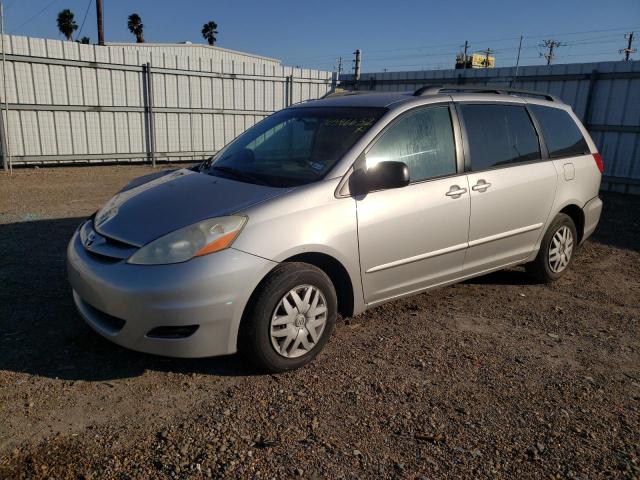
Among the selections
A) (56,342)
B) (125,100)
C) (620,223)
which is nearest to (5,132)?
(125,100)

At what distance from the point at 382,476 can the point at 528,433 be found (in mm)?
890

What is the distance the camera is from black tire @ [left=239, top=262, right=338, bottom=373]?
300cm

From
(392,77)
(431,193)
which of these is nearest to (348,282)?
(431,193)

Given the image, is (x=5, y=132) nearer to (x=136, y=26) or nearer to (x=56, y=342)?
(x=56, y=342)

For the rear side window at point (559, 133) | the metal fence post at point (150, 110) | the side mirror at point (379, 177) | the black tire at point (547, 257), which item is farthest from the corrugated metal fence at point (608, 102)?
the side mirror at point (379, 177)

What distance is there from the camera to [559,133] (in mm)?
Answer: 5008

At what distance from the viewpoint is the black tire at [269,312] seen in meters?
3.00

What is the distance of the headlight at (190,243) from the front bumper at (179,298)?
43mm

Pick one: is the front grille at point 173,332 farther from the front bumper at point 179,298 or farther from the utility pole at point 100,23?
the utility pole at point 100,23

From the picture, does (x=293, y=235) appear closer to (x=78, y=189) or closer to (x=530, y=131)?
(x=530, y=131)

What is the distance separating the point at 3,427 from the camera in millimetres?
2619

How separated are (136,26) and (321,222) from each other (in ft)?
170

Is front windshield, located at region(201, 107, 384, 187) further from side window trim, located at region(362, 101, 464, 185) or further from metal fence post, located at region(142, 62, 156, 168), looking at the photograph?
metal fence post, located at region(142, 62, 156, 168)

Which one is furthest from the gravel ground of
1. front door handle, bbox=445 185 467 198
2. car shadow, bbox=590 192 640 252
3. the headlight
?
car shadow, bbox=590 192 640 252
